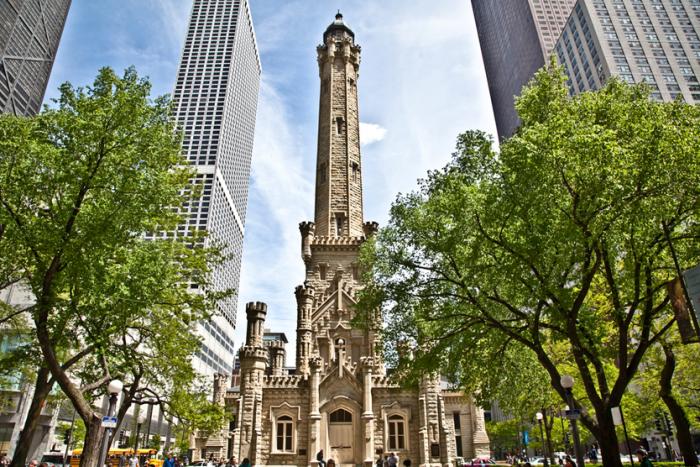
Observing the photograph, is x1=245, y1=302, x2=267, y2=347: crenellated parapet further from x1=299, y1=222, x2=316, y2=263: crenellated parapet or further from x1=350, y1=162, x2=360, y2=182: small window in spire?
x1=350, y1=162, x2=360, y2=182: small window in spire

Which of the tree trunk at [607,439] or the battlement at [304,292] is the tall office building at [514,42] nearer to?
the battlement at [304,292]

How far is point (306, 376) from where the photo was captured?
3444cm

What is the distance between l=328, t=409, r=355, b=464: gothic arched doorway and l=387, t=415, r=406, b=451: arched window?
8.87 ft

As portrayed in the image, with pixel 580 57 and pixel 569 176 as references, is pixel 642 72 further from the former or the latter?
pixel 569 176

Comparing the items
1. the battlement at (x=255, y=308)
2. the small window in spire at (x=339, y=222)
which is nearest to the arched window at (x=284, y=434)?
the battlement at (x=255, y=308)

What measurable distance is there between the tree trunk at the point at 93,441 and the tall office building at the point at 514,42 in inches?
4129

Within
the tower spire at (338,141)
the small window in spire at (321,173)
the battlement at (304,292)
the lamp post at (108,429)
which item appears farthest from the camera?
the small window in spire at (321,173)

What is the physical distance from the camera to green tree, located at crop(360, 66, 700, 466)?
13414mm

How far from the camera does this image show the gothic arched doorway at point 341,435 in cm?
3212

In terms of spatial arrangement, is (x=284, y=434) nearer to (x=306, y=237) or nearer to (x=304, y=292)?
(x=304, y=292)

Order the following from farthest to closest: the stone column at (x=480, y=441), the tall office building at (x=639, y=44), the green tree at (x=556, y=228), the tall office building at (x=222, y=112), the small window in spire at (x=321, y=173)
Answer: the tall office building at (x=222, y=112) → the tall office building at (x=639, y=44) → the stone column at (x=480, y=441) → the small window in spire at (x=321, y=173) → the green tree at (x=556, y=228)

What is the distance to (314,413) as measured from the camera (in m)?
32.2

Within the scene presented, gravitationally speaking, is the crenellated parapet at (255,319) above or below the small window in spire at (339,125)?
below

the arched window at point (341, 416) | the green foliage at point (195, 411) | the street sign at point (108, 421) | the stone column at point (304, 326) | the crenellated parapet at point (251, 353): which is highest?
the stone column at point (304, 326)
